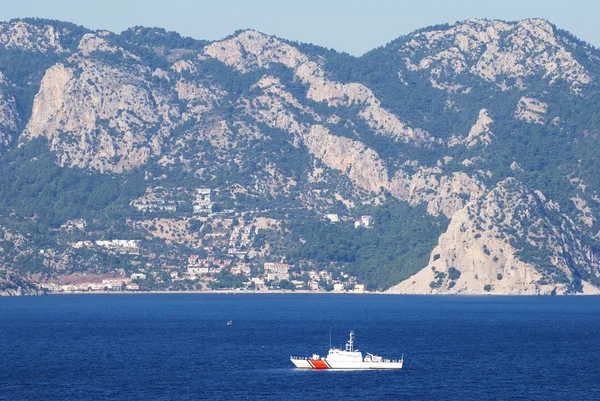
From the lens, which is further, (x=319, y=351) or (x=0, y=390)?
(x=319, y=351)

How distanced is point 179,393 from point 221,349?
153 feet

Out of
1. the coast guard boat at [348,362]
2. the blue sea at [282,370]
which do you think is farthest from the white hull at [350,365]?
the blue sea at [282,370]

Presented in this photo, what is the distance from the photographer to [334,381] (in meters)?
142

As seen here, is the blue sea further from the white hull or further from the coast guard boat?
the coast guard boat

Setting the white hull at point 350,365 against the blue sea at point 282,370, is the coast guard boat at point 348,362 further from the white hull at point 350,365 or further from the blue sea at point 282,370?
the blue sea at point 282,370

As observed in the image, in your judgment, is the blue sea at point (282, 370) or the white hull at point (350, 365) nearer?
the blue sea at point (282, 370)

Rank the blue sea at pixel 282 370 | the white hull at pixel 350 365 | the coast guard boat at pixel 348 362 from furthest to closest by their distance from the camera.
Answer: the white hull at pixel 350 365, the coast guard boat at pixel 348 362, the blue sea at pixel 282 370

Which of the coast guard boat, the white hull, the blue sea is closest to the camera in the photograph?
the blue sea

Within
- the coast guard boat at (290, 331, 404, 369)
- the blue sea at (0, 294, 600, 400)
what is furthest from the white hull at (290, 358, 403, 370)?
the blue sea at (0, 294, 600, 400)

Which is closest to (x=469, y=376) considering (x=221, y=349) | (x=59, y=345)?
(x=221, y=349)

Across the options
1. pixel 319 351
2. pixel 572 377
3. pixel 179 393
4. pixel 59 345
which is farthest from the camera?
pixel 59 345

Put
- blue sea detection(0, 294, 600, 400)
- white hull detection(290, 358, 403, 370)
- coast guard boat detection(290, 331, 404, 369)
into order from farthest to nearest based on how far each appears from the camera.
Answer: white hull detection(290, 358, 403, 370) → coast guard boat detection(290, 331, 404, 369) → blue sea detection(0, 294, 600, 400)

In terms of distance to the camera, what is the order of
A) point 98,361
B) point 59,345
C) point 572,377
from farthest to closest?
1. point 59,345
2. point 98,361
3. point 572,377

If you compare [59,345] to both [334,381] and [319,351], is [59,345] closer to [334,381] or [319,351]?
[319,351]
